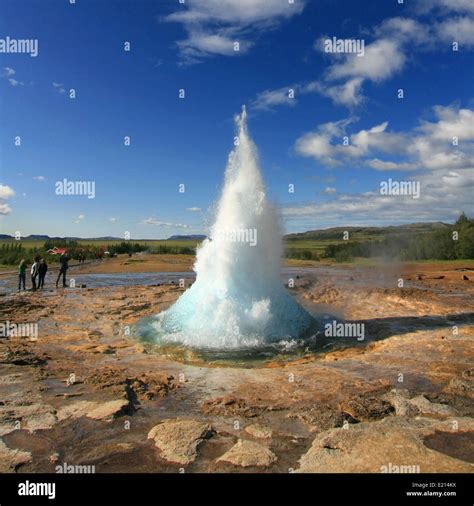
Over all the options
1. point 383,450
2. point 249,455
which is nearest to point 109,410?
point 249,455

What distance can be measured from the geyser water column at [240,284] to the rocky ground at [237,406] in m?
1.20

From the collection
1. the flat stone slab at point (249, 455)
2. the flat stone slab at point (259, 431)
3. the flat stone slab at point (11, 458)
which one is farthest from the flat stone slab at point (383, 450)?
the flat stone slab at point (11, 458)

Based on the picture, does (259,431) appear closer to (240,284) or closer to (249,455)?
(249,455)

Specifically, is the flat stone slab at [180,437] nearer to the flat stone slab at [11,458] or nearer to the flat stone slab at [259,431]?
the flat stone slab at [259,431]

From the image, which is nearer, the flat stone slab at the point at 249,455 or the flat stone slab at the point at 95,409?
the flat stone slab at the point at 249,455

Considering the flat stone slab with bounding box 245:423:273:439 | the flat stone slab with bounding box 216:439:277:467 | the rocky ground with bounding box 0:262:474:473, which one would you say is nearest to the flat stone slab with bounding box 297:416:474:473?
the rocky ground with bounding box 0:262:474:473

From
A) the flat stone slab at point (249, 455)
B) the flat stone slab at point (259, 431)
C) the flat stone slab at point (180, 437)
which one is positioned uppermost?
the flat stone slab at point (180, 437)

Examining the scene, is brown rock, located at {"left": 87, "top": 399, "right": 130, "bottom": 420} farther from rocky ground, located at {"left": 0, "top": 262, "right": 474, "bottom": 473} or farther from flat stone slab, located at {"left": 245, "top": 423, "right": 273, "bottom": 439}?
flat stone slab, located at {"left": 245, "top": 423, "right": 273, "bottom": 439}

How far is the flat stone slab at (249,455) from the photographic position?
4270mm

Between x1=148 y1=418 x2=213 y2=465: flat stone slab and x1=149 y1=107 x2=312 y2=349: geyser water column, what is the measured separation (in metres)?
4.22

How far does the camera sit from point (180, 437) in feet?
15.7

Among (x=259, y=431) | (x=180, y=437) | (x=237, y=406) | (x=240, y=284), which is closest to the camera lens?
(x=180, y=437)

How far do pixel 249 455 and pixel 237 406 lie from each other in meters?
1.42
